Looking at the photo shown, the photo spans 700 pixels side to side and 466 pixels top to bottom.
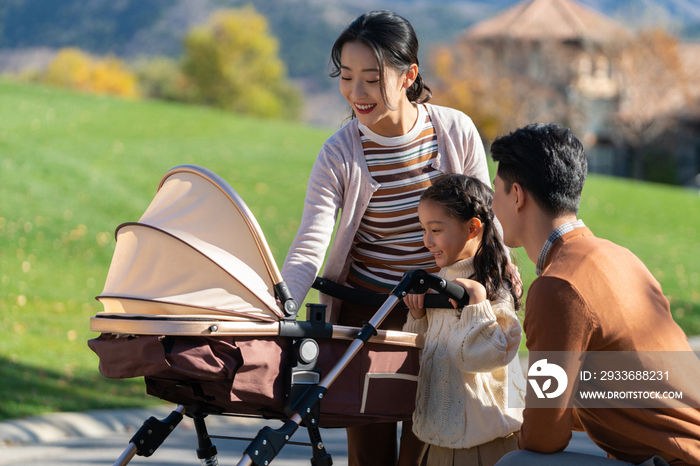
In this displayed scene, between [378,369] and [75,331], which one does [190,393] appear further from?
[75,331]

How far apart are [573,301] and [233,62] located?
56.4 m

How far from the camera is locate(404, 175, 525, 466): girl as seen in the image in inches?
102

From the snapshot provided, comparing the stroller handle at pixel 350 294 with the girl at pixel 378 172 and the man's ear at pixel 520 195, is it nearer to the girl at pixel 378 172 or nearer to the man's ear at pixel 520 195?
the girl at pixel 378 172

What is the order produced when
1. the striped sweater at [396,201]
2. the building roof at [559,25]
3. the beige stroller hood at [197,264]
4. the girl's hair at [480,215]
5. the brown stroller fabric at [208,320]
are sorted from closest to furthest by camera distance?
the brown stroller fabric at [208,320], the beige stroller hood at [197,264], the girl's hair at [480,215], the striped sweater at [396,201], the building roof at [559,25]

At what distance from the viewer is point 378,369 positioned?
2.53 m

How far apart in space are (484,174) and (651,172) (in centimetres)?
3730

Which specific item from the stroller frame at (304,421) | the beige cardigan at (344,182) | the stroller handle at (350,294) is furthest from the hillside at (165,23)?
the stroller frame at (304,421)

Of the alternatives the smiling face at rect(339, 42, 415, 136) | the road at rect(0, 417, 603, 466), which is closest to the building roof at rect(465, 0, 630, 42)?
the road at rect(0, 417, 603, 466)

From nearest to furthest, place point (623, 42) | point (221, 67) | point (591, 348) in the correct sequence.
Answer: point (591, 348), point (623, 42), point (221, 67)

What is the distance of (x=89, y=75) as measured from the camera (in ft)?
193

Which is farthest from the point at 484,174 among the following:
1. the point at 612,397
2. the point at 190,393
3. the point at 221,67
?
the point at 221,67

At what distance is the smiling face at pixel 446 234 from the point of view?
271 cm

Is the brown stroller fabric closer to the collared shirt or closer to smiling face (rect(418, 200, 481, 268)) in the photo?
smiling face (rect(418, 200, 481, 268))

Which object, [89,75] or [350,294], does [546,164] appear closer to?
[350,294]
